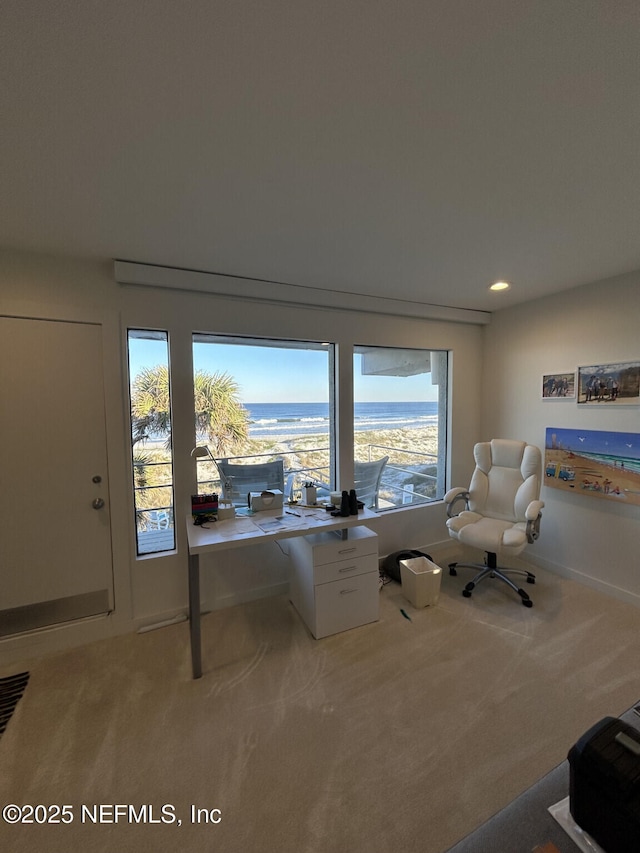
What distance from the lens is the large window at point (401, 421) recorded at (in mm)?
3266

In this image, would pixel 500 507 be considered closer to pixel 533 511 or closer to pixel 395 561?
pixel 533 511

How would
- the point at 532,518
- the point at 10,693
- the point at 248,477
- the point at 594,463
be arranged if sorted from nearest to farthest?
the point at 10,693, the point at 532,518, the point at 594,463, the point at 248,477

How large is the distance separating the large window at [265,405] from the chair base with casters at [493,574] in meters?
1.43

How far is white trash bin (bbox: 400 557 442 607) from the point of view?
2562mm

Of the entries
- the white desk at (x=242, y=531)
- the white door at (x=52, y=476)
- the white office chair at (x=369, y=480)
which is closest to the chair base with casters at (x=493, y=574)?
the white office chair at (x=369, y=480)

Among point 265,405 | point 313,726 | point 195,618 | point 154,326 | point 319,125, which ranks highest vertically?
point 319,125

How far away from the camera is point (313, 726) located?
1.65 metres

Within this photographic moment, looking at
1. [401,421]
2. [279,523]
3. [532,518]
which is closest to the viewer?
[279,523]

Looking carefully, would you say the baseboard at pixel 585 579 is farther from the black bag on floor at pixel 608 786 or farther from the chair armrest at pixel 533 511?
the black bag on floor at pixel 608 786

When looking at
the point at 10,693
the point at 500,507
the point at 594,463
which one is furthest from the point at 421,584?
the point at 10,693

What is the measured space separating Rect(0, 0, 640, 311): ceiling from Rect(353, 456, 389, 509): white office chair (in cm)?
196

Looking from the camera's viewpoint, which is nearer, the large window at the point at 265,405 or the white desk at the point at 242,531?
the white desk at the point at 242,531

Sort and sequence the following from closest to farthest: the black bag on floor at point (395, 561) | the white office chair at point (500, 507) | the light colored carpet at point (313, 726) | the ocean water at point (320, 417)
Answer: the light colored carpet at point (313, 726) → the white office chair at point (500, 507) → the ocean water at point (320, 417) → the black bag on floor at point (395, 561)

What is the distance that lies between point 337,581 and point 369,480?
125cm
